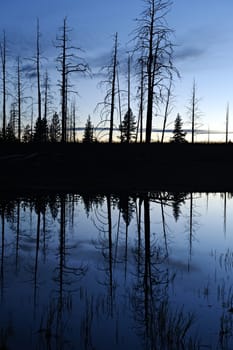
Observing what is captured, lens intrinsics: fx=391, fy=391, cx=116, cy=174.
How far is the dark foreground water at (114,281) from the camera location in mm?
5488

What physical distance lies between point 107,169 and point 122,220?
1521 centimetres

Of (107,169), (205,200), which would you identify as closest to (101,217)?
(205,200)

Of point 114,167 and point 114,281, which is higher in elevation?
point 114,167

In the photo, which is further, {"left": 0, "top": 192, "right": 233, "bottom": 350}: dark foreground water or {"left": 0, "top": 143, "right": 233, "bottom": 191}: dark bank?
{"left": 0, "top": 143, "right": 233, "bottom": 191}: dark bank

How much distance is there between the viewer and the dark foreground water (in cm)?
549

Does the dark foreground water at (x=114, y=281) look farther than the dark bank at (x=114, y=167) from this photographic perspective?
No

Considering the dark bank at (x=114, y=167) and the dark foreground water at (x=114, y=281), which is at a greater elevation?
the dark bank at (x=114, y=167)

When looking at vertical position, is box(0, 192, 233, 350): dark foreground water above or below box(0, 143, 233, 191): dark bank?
below

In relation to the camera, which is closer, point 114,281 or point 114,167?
point 114,281

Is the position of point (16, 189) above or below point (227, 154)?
below

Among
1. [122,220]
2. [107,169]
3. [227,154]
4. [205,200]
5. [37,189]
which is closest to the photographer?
[122,220]

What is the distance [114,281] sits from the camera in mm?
7934

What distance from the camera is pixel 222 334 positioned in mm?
5621

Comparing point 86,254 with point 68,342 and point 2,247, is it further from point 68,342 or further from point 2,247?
point 68,342
